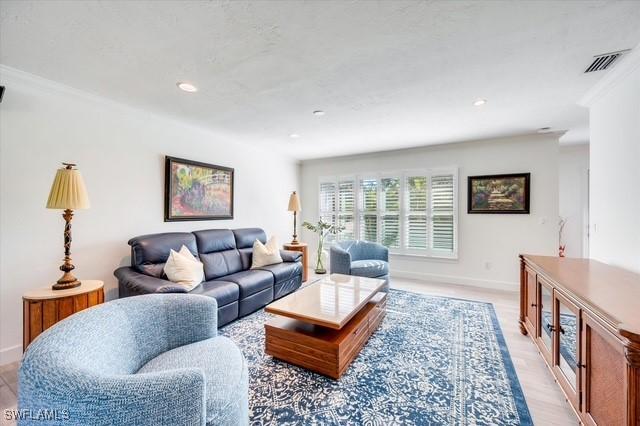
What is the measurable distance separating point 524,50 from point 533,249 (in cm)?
329

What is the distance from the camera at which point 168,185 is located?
10.8 ft

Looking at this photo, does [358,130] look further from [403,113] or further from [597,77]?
[597,77]

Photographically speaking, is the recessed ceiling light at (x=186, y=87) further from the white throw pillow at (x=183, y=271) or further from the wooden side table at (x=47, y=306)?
the wooden side table at (x=47, y=306)

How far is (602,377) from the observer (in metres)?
1.25

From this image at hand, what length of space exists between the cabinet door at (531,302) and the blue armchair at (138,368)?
245 cm

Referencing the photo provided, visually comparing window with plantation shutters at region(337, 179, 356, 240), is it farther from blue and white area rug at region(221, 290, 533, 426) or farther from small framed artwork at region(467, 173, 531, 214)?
blue and white area rug at region(221, 290, 533, 426)

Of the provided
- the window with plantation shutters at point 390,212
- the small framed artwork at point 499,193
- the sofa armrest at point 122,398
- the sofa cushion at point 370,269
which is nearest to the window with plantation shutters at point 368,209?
the window with plantation shutters at point 390,212

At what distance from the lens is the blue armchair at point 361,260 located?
3.69 meters

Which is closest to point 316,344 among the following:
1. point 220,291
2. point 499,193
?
point 220,291

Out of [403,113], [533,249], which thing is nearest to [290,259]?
[403,113]

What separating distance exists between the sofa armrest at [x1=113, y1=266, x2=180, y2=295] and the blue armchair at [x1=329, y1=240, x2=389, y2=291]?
6.98 ft

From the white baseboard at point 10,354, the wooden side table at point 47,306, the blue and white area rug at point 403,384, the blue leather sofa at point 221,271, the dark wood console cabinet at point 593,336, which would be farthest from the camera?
the blue leather sofa at point 221,271

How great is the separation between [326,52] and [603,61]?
7.06ft

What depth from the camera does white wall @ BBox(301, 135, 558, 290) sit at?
3852 mm
